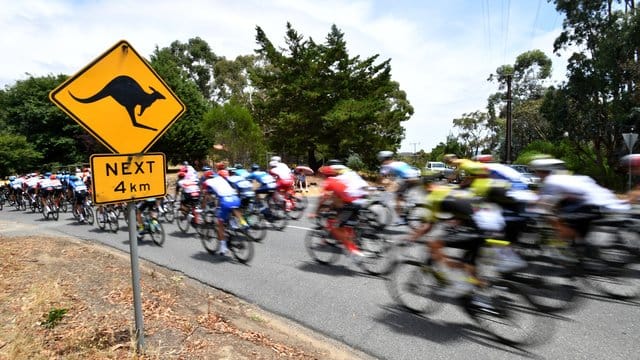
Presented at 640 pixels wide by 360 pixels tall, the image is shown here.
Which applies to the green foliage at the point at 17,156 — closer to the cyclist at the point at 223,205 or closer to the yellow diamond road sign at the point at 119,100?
the cyclist at the point at 223,205

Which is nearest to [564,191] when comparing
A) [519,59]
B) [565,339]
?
[565,339]

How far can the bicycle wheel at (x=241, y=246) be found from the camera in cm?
770

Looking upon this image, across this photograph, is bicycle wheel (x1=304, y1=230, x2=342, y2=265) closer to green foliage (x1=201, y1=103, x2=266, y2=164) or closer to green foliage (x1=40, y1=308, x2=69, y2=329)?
green foliage (x1=40, y1=308, x2=69, y2=329)

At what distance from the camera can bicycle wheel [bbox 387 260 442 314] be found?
16.2 feet

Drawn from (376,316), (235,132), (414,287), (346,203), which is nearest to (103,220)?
(346,203)

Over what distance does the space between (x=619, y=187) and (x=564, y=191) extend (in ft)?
86.3

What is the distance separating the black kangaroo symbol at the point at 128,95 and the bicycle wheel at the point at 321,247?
4323mm

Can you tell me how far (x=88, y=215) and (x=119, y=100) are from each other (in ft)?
41.0

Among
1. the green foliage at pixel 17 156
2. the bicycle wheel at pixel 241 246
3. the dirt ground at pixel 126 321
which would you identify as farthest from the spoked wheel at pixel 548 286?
the green foliage at pixel 17 156

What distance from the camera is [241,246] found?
306 inches

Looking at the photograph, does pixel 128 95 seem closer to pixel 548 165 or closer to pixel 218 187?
pixel 218 187

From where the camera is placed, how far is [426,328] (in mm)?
4648

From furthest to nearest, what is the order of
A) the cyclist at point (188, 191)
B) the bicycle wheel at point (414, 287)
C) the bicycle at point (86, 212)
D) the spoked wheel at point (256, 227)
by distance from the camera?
the bicycle at point (86, 212)
the cyclist at point (188, 191)
the spoked wheel at point (256, 227)
the bicycle wheel at point (414, 287)

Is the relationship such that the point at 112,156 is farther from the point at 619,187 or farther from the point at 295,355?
the point at 619,187
